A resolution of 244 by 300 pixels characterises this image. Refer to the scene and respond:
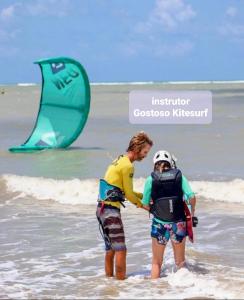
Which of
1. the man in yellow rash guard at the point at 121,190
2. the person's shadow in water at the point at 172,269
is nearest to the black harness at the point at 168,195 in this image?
the man in yellow rash guard at the point at 121,190

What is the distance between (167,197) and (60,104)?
1610cm

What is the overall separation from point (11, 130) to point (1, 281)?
81.7 ft

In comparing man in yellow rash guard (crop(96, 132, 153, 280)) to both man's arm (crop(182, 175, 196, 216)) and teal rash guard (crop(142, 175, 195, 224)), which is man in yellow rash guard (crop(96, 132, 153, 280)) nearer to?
teal rash guard (crop(142, 175, 195, 224))

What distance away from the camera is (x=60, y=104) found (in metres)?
21.6

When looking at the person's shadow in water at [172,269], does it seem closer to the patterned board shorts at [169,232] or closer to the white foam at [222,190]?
the patterned board shorts at [169,232]

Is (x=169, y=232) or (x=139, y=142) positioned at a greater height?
(x=139, y=142)

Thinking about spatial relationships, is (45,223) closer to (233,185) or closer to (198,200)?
(198,200)

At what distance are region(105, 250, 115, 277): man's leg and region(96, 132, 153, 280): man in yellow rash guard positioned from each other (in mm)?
76

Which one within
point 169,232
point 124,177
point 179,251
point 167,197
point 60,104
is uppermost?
point 60,104

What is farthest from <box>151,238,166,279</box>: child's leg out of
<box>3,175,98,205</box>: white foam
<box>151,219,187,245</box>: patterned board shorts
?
<box>3,175,98,205</box>: white foam

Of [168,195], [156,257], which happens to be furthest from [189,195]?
[156,257]

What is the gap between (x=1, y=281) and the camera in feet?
21.6

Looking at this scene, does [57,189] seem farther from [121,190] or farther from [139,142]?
[139,142]

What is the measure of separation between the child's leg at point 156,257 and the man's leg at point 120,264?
278 millimetres
